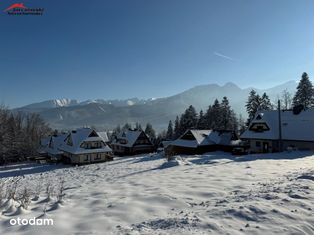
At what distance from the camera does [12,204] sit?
785 centimetres

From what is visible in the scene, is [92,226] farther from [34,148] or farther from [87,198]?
[34,148]

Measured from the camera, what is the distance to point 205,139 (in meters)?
46.5

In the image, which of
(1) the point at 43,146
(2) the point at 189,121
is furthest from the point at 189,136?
(1) the point at 43,146

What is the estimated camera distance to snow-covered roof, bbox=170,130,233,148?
45312 millimetres

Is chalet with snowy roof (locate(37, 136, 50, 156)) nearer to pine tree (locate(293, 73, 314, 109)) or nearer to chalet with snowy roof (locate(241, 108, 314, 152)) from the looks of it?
chalet with snowy roof (locate(241, 108, 314, 152))

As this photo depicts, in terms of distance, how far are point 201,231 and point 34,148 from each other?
6920 centimetres

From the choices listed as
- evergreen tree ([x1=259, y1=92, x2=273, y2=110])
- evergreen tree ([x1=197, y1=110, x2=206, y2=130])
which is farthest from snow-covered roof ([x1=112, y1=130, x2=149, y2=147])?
evergreen tree ([x1=259, y1=92, x2=273, y2=110])

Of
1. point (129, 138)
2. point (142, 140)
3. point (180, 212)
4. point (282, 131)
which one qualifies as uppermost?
point (282, 131)

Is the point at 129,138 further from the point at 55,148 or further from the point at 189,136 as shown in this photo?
the point at 189,136

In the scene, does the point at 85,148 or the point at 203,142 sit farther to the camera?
the point at 85,148

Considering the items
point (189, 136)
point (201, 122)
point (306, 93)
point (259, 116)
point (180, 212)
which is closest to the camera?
point (180, 212)

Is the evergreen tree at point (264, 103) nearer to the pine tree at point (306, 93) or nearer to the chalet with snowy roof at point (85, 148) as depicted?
the pine tree at point (306, 93)

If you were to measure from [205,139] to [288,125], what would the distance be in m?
13.7

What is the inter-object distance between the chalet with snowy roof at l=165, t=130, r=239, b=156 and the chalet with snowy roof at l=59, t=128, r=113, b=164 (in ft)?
40.5
